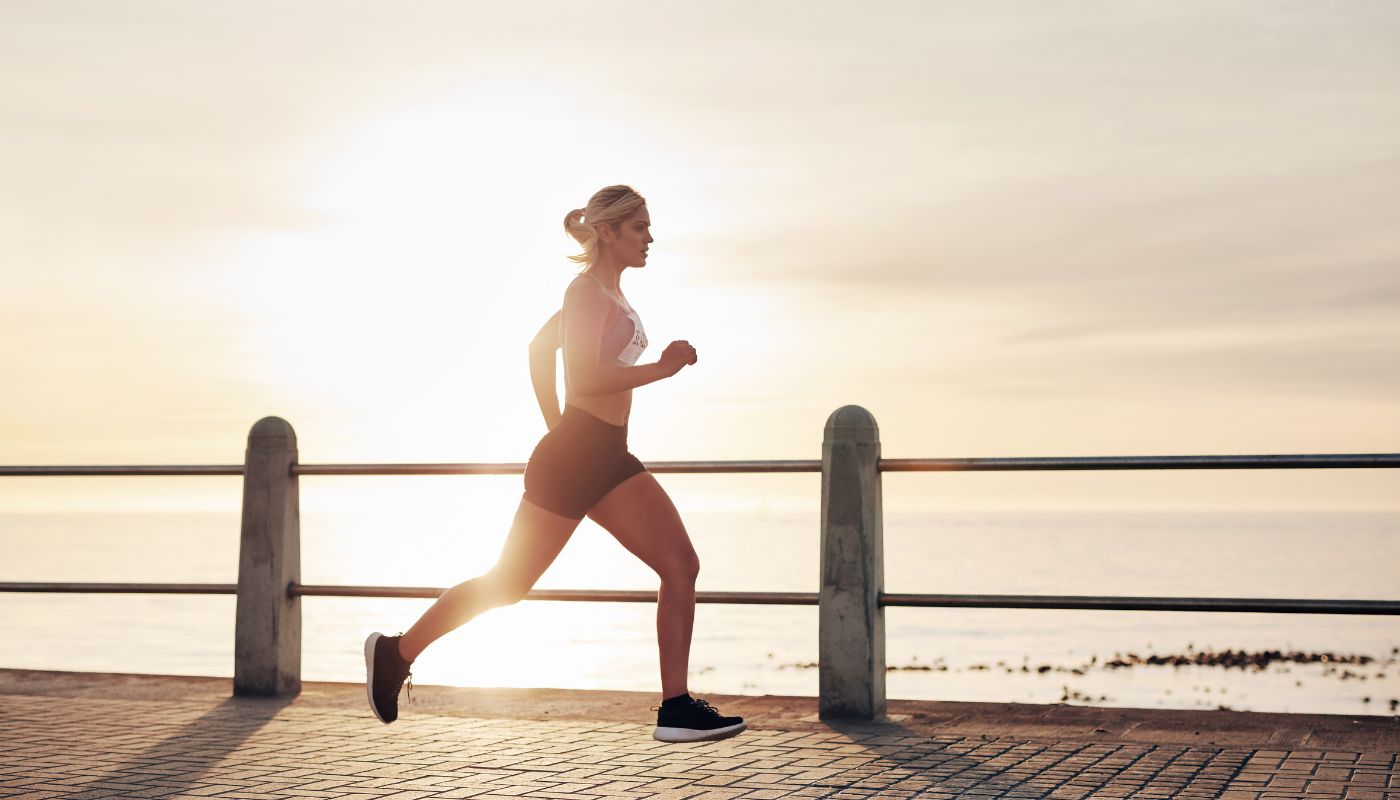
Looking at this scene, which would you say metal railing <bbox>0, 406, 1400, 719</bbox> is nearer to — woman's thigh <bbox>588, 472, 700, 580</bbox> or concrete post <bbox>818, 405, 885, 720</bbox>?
concrete post <bbox>818, 405, 885, 720</bbox>

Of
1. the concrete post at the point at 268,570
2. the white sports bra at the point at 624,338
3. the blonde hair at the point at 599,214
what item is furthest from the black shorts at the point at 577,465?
the concrete post at the point at 268,570

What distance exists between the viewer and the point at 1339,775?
6738 millimetres

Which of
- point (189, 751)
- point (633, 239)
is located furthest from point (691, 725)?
point (189, 751)

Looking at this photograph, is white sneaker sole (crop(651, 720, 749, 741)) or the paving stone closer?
the paving stone

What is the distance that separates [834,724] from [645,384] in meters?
2.76

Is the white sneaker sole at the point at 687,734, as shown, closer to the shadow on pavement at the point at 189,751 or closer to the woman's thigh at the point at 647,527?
the woman's thigh at the point at 647,527

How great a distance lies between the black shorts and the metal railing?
1.07 meters

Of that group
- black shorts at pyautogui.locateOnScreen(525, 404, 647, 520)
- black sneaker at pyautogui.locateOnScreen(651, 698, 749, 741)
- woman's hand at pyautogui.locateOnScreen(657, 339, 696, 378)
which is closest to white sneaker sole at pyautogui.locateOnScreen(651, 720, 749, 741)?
black sneaker at pyautogui.locateOnScreen(651, 698, 749, 741)

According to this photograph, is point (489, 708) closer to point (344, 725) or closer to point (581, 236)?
point (344, 725)

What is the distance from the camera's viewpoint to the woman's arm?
6793 mm

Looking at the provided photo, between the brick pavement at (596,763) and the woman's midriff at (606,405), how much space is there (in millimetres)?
1387

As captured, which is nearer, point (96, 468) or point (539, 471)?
point (539, 471)

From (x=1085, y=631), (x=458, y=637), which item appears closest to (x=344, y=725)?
(x=458, y=637)

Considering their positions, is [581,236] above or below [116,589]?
above
